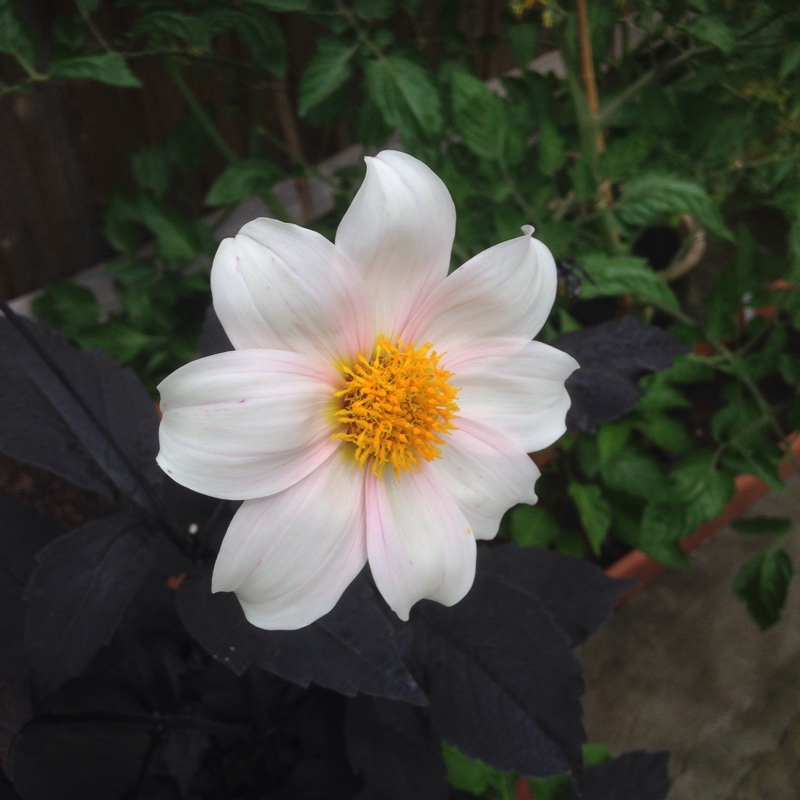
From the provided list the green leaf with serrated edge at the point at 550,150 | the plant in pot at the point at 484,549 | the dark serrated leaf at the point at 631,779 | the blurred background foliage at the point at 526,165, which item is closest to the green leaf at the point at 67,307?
the blurred background foliage at the point at 526,165

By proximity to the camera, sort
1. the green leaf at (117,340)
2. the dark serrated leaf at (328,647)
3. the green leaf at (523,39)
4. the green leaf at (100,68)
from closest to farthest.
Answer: the dark serrated leaf at (328,647)
the green leaf at (100,68)
the green leaf at (523,39)
the green leaf at (117,340)

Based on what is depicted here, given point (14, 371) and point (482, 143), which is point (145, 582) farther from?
point (482, 143)

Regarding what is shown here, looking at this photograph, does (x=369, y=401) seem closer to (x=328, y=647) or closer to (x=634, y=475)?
(x=328, y=647)

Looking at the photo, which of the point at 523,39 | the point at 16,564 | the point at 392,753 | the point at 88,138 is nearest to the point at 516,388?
the point at 392,753

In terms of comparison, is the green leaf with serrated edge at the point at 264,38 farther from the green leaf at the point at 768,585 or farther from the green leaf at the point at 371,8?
the green leaf at the point at 768,585

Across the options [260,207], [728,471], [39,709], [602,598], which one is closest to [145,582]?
[39,709]

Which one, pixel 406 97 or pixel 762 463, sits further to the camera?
pixel 762 463
